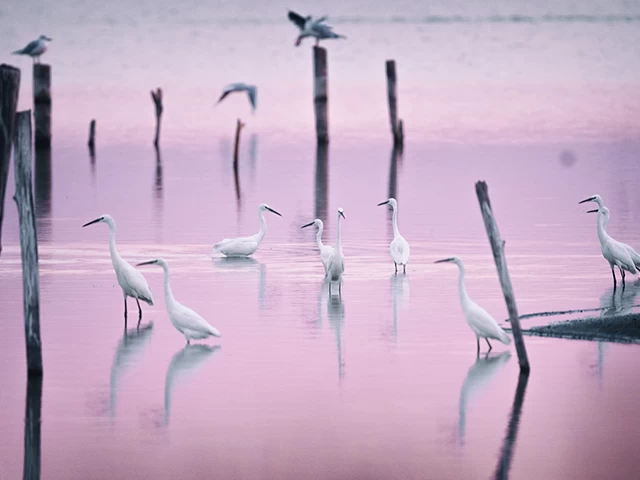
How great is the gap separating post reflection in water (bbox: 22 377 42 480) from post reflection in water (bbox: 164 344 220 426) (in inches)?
40.2

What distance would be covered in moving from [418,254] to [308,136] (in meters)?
32.4

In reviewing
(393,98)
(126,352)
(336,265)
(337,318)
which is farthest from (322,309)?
(393,98)

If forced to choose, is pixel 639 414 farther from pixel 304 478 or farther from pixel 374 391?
pixel 304 478

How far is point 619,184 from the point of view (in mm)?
31828

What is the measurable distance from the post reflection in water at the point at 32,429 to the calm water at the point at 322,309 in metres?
0.07

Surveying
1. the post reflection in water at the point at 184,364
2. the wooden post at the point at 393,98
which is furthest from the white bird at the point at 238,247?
the wooden post at the point at 393,98

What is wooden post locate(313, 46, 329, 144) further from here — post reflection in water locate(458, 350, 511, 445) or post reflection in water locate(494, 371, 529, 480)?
post reflection in water locate(494, 371, 529, 480)

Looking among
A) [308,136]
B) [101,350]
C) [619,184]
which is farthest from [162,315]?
[308,136]

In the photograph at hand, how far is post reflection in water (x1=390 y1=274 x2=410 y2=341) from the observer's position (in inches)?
575

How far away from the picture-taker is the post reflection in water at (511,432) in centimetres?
946

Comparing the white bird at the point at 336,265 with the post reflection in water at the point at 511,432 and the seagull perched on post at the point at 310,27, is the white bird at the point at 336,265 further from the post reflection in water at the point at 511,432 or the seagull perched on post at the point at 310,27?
the seagull perched on post at the point at 310,27

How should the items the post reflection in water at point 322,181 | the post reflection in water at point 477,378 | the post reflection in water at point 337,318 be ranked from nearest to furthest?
the post reflection in water at point 477,378, the post reflection in water at point 337,318, the post reflection in water at point 322,181

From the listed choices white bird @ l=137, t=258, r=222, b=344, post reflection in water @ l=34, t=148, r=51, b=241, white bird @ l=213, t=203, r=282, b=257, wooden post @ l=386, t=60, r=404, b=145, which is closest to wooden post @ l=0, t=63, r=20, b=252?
white bird @ l=137, t=258, r=222, b=344

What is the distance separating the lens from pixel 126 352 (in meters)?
12.9
